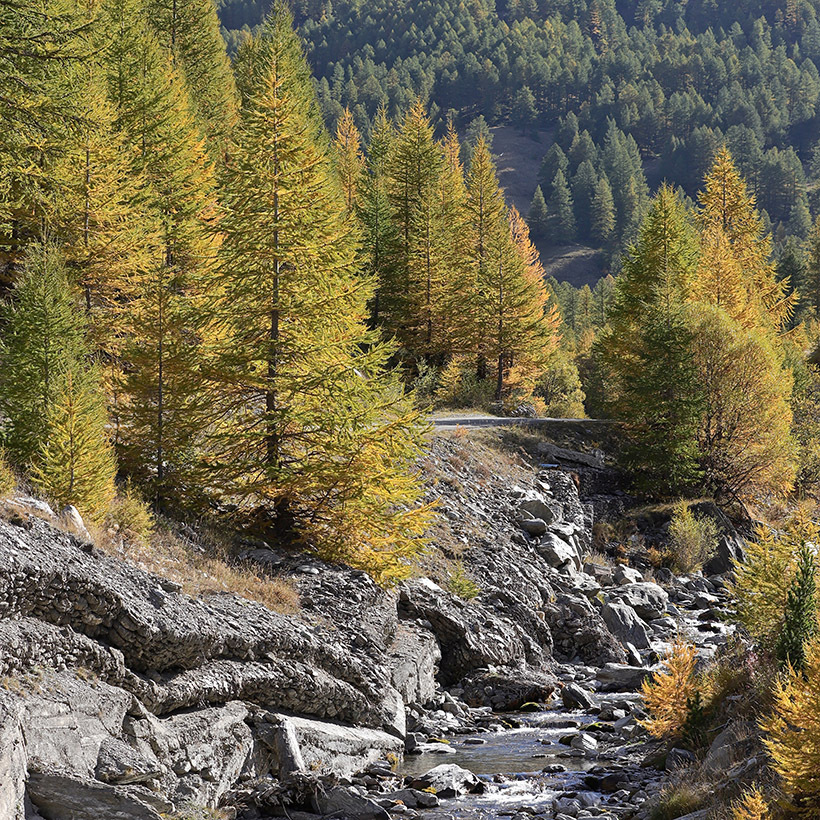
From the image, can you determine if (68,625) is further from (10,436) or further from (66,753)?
(10,436)

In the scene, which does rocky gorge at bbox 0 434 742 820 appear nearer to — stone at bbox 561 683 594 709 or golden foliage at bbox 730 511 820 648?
stone at bbox 561 683 594 709

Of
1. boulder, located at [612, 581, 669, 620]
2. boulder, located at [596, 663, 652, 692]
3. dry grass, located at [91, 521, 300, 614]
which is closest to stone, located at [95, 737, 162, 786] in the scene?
dry grass, located at [91, 521, 300, 614]

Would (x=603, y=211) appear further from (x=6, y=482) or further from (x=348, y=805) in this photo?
(x=348, y=805)

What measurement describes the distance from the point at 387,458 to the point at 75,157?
11.8 m

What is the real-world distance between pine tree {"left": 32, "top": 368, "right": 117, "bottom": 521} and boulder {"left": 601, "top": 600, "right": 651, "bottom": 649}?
13527 millimetres

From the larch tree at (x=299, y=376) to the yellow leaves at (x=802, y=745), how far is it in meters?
9.41

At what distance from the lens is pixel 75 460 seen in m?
15.0

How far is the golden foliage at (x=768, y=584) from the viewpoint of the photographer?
14133 mm

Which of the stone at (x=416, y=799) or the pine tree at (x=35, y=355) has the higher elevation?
the pine tree at (x=35, y=355)

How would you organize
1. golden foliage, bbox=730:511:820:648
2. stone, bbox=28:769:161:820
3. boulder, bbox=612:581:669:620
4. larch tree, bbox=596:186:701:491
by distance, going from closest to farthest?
stone, bbox=28:769:161:820
golden foliage, bbox=730:511:820:648
boulder, bbox=612:581:669:620
larch tree, bbox=596:186:701:491

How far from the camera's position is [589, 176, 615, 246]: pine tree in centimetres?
13512

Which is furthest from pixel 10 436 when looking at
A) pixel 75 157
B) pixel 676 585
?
pixel 676 585

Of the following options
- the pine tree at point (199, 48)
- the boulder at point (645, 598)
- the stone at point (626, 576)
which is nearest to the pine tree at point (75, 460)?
the boulder at point (645, 598)

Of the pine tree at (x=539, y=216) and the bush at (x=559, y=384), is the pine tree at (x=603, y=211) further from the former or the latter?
the bush at (x=559, y=384)
